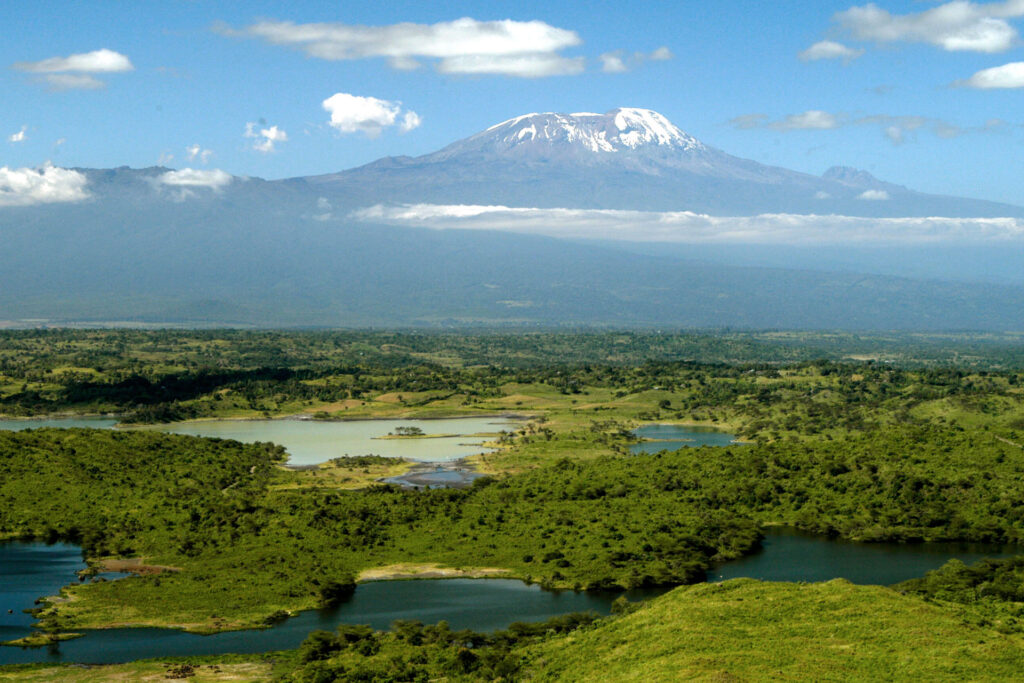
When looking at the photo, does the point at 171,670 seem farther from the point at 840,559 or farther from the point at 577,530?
the point at 840,559

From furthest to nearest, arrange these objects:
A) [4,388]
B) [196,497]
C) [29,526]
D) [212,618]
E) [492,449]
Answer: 1. [4,388]
2. [492,449]
3. [196,497]
4. [29,526]
5. [212,618]

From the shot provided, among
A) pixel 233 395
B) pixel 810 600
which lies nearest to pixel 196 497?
pixel 810 600

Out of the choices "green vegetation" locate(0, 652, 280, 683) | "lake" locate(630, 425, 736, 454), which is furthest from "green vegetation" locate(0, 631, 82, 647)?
"lake" locate(630, 425, 736, 454)

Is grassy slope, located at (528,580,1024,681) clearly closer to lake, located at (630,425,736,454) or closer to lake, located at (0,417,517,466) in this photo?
lake, located at (630,425,736,454)

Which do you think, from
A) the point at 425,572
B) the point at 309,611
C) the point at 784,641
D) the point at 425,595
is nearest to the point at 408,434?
the point at 425,572

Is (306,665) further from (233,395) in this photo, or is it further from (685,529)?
(233,395)

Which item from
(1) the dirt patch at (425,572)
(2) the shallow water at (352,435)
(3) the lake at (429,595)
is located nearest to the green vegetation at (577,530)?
(1) the dirt patch at (425,572)
